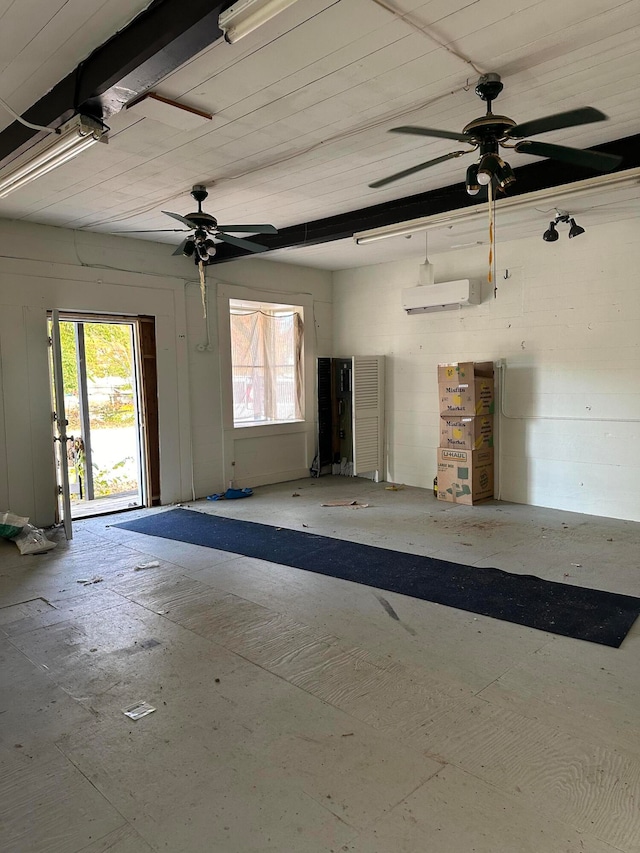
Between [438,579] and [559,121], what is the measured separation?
9.08 ft

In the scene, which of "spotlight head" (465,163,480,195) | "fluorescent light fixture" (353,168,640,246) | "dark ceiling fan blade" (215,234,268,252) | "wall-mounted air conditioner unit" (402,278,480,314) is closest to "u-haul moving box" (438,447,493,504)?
"wall-mounted air conditioner unit" (402,278,480,314)

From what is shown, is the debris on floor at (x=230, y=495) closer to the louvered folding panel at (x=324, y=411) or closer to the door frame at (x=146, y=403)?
the door frame at (x=146, y=403)

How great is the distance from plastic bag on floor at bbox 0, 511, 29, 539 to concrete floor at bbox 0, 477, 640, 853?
0.89m

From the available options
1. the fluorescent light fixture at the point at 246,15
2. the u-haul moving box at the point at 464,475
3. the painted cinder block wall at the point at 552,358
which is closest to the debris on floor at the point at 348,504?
the u-haul moving box at the point at 464,475

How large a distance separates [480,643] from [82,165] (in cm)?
389

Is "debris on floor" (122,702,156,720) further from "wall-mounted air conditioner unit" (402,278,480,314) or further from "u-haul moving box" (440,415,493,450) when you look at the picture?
"wall-mounted air conditioner unit" (402,278,480,314)

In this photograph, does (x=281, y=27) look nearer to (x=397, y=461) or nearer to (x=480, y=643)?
(x=480, y=643)

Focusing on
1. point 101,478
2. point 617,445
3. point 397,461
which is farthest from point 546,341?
point 101,478

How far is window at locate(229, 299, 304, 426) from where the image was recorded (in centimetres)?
721

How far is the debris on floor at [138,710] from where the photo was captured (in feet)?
7.92

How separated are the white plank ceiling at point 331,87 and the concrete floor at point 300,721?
2836 millimetres

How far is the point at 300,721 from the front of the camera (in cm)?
236

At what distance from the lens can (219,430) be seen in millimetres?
6836

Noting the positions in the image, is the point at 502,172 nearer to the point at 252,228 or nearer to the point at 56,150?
the point at 252,228
